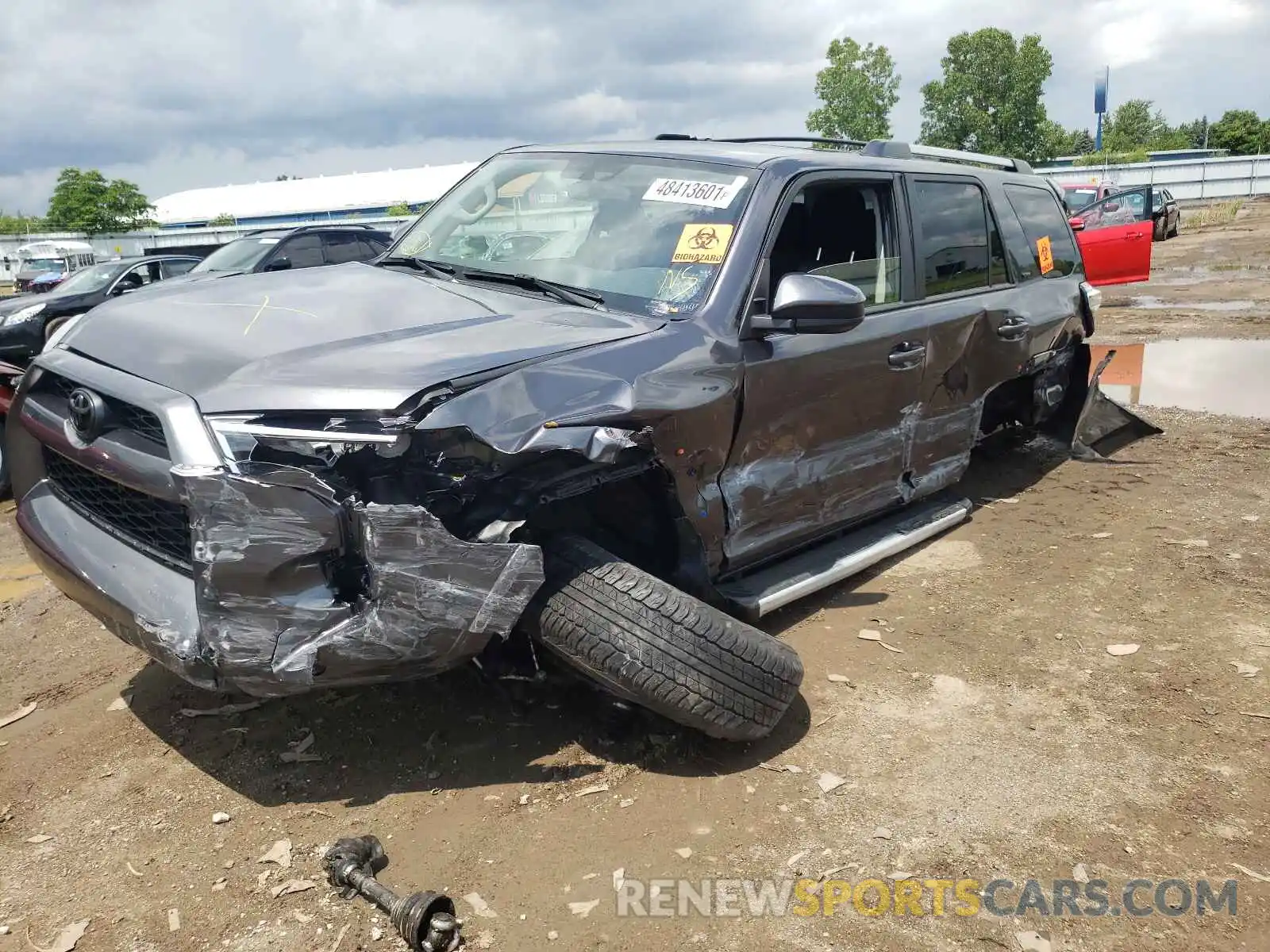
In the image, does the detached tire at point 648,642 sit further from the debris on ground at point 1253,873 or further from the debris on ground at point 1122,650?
the debris on ground at point 1122,650

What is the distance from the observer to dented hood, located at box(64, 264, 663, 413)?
248cm

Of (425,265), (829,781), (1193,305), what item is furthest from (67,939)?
(1193,305)

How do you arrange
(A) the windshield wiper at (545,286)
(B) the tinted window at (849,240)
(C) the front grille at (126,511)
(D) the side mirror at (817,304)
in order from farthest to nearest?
(B) the tinted window at (849,240) → (A) the windshield wiper at (545,286) → (D) the side mirror at (817,304) → (C) the front grille at (126,511)

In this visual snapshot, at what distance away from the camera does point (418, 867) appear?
2.57 metres

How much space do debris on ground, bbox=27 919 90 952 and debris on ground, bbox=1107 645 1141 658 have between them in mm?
3641

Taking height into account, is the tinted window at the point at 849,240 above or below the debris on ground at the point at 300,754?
above

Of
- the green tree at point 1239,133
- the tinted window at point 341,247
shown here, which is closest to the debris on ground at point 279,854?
the tinted window at point 341,247

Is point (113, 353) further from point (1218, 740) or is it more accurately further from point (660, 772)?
point (1218, 740)

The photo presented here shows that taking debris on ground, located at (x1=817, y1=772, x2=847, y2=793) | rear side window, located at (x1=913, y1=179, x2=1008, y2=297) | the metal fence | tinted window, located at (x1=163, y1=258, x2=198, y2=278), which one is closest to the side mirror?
rear side window, located at (x1=913, y1=179, x2=1008, y2=297)

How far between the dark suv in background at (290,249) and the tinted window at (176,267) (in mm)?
1716

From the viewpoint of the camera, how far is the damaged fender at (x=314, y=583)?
2.35 m

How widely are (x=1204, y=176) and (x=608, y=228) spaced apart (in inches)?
1816

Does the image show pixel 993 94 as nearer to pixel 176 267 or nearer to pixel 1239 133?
pixel 1239 133

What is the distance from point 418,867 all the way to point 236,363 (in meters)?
1.48
